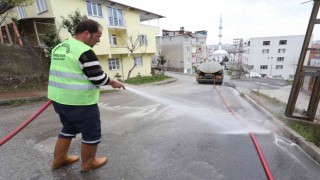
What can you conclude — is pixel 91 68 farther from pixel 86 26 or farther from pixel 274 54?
pixel 274 54

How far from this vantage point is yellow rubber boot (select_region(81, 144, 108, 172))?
239 cm

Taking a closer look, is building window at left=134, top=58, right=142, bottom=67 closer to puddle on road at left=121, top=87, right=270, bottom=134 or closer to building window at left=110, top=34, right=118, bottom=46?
building window at left=110, top=34, right=118, bottom=46

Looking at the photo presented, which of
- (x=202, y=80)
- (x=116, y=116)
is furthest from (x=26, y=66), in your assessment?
(x=202, y=80)

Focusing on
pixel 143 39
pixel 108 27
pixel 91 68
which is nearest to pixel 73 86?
pixel 91 68

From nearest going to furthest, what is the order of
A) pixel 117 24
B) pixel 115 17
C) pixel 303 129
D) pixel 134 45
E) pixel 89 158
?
1. pixel 89 158
2. pixel 303 129
3. pixel 115 17
4. pixel 117 24
5. pixel 134 45

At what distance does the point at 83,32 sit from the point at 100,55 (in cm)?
1627

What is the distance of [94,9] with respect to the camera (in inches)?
648

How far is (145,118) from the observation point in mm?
4914

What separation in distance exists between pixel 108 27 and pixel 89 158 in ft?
57.3

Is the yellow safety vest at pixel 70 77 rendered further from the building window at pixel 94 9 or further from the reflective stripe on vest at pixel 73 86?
the building window at pixel 94 9

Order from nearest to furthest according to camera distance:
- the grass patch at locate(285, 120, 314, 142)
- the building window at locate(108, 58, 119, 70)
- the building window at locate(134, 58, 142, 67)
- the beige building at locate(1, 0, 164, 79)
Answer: the grass patch at locate(285, 120, 314, 142) < the beige building at locate(1, 0, 164, 79) < the building window at locate(108, 58, 119, 70) < the building window at locate(134, 58, 142, 67)

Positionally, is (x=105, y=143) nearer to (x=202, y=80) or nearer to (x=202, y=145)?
(x=202, y=145)

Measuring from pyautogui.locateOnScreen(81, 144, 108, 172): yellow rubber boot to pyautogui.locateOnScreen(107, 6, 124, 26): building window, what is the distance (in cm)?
1777

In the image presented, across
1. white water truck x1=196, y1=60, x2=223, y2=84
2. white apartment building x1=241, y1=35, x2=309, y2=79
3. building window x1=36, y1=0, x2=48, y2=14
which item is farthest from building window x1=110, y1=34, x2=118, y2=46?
white apartment building x1=241, y1=35, x2=309, y2=79
